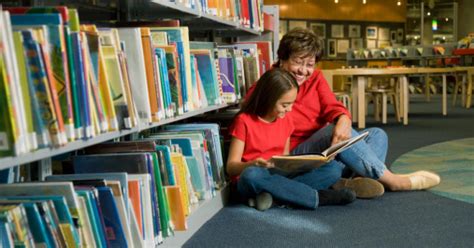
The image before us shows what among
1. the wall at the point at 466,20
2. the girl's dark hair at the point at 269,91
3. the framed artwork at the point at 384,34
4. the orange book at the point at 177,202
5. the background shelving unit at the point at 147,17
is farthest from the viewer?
the wall at the point at 466,20

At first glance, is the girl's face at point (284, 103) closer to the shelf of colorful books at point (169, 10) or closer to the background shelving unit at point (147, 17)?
A: the background shelving unit at point (147, 17)

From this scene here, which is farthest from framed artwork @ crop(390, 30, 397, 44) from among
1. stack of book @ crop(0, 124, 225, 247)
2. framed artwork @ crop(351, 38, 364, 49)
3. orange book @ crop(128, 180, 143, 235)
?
orange book @ crop(128, 180, 143, 235)

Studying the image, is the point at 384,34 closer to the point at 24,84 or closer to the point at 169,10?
the point at 169,10

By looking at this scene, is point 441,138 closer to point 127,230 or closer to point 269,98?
point 269,98

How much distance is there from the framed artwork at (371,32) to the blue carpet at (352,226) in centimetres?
1226

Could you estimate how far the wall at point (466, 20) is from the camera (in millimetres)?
16625

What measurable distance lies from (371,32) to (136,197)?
45.0 feet

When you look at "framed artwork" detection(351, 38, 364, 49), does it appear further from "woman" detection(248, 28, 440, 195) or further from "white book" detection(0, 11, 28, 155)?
"white book" detection(0, 11, 28, 155)

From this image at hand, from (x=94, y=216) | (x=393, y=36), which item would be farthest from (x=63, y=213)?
(x=393, y=36)

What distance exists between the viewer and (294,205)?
112 inches

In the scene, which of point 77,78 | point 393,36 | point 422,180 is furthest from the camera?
point 393,36

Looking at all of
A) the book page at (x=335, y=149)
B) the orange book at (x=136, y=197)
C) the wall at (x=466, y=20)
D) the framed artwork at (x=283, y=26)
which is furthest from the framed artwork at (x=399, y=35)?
the orange book at (x=136, y=197)

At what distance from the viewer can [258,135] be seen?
2865 mm

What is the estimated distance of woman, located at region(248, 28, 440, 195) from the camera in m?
2.96
